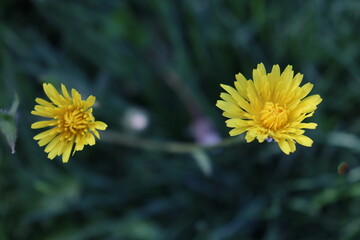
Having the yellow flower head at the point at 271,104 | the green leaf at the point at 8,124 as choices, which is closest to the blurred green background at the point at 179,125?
the green leaf at the point at 8,124

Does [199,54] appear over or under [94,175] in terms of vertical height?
over

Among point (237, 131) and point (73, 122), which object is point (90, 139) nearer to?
point (73, 122)

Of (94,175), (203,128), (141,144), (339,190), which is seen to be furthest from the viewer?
(203,128)

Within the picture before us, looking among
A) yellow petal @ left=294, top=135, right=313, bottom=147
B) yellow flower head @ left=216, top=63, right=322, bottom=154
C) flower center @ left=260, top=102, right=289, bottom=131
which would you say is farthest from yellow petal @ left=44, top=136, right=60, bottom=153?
yellow petal @ left=294, top=135, right=313, bottom=147

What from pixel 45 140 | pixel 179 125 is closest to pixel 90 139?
pixel 45 140

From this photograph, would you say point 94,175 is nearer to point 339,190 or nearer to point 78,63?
point 78,63

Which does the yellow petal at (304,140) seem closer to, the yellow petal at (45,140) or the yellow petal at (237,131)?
the yellow petal at (237,131)

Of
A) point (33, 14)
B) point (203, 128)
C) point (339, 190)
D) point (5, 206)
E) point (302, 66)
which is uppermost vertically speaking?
point (33, 14)

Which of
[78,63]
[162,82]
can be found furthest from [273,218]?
[78,63]
